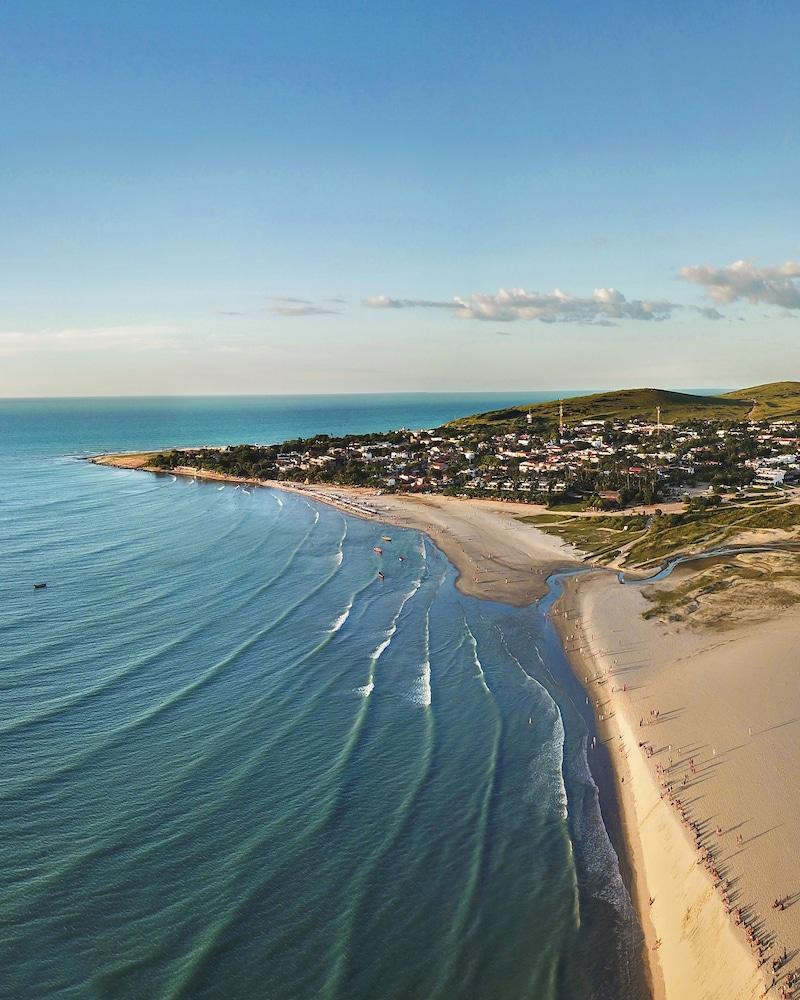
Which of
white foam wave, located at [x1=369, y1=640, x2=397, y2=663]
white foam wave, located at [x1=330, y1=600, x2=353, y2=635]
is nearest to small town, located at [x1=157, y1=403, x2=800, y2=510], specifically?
white foam wave, located at [x1=330, y1=600, x2=353, y2=635]

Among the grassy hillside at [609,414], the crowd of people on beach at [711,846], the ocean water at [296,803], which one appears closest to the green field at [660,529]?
the ocean water at [296,803]

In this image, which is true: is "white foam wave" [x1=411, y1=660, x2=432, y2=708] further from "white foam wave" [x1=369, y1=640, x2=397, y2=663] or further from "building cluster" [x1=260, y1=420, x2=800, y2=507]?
"building cluster" [x1=260, y1=420, x2=800, y2=507]

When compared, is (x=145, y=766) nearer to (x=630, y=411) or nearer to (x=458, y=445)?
(x=458, y=445)

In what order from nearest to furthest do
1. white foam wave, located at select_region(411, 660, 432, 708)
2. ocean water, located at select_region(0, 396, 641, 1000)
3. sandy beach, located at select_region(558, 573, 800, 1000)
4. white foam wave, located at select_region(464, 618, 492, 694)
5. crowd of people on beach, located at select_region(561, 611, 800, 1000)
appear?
1. crowd of people on beach, located at select_region(561, 611, 800, 1000)
2. sandy beach, located at select_region(558, 573, 800, 1000)
3. ocean water, located at select_region(0, 396, 641, 1000)
4. white foam wave, located at select_region(411, 660, 432, 708)
5. white foam wave, located at select_region(464, 618, 492, 694)

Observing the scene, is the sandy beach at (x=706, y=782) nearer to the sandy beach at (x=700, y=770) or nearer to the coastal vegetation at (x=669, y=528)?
the sandy beach at (x=700, y=770)

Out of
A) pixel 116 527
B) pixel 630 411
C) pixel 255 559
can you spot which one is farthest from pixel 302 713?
pixel 630 411

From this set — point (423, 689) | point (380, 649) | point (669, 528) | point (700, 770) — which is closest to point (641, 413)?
point (669, 528)

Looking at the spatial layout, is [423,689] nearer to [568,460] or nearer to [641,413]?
[568,460]
